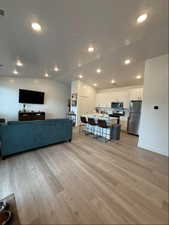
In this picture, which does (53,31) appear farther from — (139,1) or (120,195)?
(120,195)

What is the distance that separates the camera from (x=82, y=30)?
7.65ft

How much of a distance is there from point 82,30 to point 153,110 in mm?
3004

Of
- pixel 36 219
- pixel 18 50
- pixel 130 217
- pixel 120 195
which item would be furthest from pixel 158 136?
pixel 18 50

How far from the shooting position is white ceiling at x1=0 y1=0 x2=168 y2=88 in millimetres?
1744

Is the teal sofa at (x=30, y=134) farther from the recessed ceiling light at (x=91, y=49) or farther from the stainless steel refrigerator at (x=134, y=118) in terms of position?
the stainless steel refrigerator at (x=134, y=118)

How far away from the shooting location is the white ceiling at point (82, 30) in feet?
5.72

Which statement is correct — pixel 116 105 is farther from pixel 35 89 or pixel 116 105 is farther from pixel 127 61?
pixel 35 89

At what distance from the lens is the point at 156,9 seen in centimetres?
182

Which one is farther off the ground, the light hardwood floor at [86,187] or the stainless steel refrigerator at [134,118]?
the stainless steel refrigerator at [134,118]

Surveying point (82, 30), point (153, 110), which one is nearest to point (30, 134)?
point (82, 30)

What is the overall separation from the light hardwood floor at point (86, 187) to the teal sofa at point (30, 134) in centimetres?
23

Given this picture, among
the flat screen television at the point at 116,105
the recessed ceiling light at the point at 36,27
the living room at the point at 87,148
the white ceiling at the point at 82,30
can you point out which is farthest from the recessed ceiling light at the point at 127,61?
the recessed ceiling light at the point at 36,27

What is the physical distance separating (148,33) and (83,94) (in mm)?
5072

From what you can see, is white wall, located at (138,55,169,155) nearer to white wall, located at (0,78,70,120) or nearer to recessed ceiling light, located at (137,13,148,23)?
recessed ceiling light, located at (137,13,148,23)
